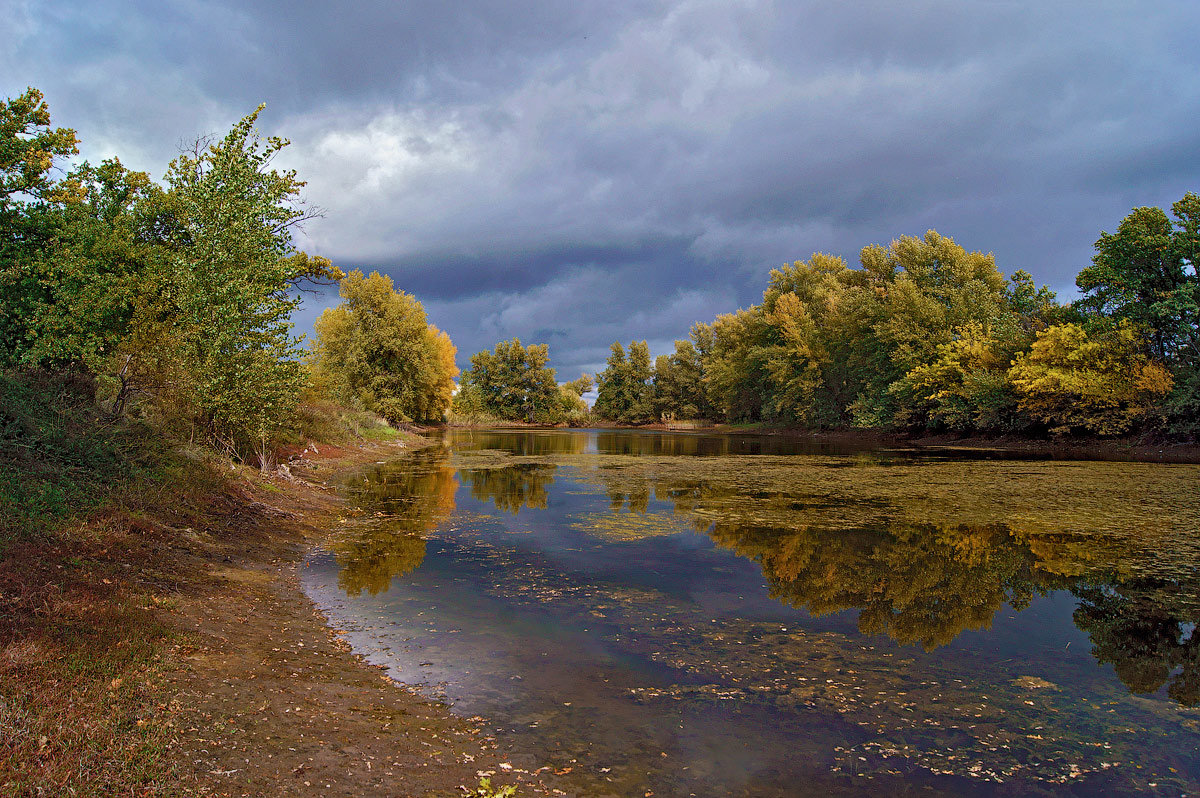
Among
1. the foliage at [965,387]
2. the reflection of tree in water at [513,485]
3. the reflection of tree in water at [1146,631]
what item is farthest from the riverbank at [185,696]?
the foliage at [965,387]

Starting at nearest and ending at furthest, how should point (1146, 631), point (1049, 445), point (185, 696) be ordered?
point (185, 696) → point (1146, 631) → point (1049, 445)

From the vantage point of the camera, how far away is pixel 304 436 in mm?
25688

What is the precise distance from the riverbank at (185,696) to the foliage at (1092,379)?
3718 cm

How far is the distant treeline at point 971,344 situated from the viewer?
29.9 metres

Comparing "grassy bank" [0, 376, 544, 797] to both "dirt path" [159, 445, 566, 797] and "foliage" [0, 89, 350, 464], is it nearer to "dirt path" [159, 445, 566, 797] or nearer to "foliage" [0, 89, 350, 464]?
"dirt path" [159, 445, 566, 797]

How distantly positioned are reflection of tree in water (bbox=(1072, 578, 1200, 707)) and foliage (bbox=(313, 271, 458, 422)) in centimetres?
4711

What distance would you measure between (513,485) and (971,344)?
35214 mm

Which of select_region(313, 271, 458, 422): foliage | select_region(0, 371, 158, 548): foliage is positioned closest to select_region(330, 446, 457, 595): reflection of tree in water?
select_region(0, 371, 158, 548): foliage

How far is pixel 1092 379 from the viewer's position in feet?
102

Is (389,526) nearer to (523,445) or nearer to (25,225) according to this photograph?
(25,225)

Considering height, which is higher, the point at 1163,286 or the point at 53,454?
the point at 1163,286

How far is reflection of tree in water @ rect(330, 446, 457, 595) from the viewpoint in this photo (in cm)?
960

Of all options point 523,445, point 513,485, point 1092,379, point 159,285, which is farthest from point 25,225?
point 1092,379

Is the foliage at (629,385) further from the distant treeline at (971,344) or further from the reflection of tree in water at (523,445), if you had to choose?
the reflection of tree in water at (523,445)
